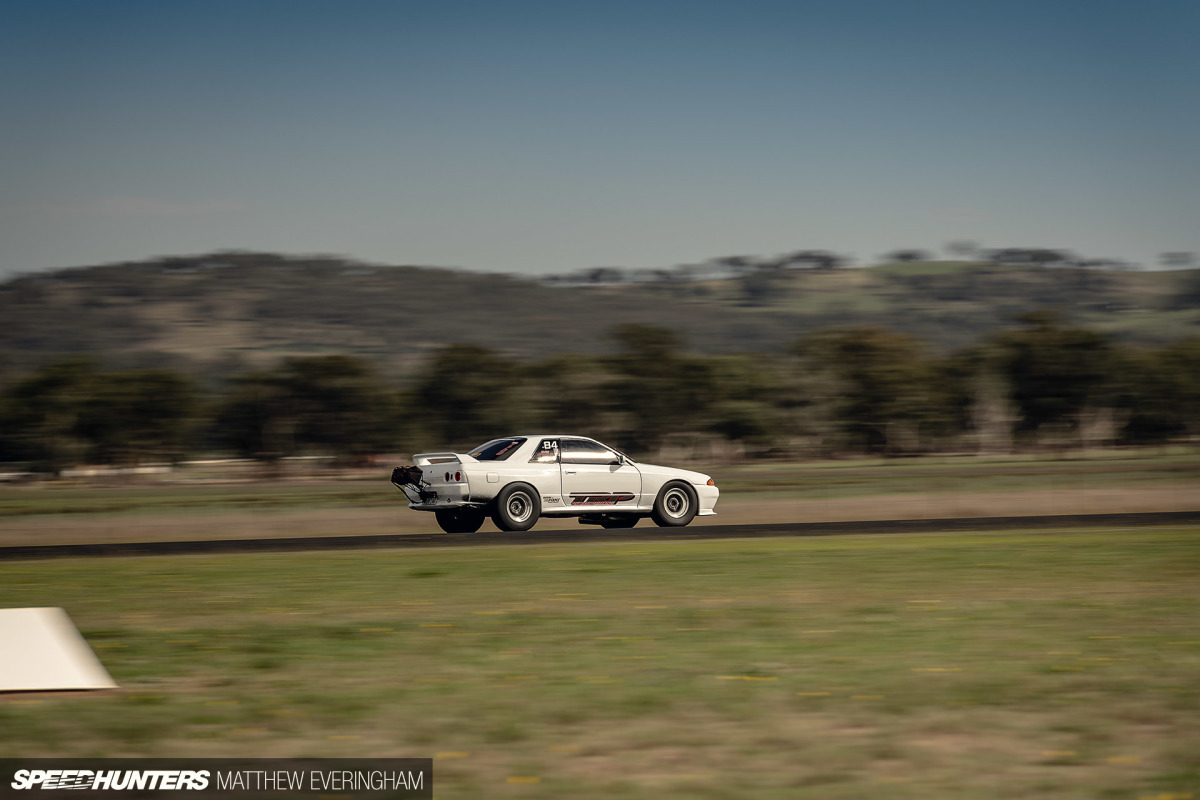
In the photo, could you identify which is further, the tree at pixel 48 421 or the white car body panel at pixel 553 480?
the tree at pixel 48 421

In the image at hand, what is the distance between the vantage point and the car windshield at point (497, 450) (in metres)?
20.4

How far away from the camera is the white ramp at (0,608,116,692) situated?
24.7 ft

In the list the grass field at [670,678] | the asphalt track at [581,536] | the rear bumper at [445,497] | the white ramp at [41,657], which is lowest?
the asphalt track at [581,536]

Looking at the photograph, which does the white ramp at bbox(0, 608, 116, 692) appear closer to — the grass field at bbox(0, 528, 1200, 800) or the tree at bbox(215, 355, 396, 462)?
the grass field at bbox(0, 528, 1200, 800)

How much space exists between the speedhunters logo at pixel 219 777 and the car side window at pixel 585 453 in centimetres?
1512

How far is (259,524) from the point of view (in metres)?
28.8

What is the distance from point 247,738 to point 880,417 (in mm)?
84327

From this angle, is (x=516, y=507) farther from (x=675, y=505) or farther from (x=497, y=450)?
(x=675, y=505)

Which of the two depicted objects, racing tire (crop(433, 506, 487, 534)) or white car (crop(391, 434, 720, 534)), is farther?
racing tire (crop(433, 506, 487, 534))

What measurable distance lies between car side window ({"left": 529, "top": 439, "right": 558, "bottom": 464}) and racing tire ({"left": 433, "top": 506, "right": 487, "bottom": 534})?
4.45ft

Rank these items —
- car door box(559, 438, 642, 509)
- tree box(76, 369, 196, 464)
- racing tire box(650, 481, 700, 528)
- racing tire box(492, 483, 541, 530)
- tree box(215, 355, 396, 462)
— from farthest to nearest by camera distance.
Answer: tree box(215, 355, 396, 462)
tree box(76, 369, 196, 464)
racing tire box(650, 481, 700, 528)
car door box(559, 438, 642, 509)
racing tire box(492, 483, 541, 530)

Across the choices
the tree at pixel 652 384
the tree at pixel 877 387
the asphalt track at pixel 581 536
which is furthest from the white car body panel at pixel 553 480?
the tree at pixel 877 387

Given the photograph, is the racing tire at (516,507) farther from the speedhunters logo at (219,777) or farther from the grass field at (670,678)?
the speedhunters logo at (219,777)

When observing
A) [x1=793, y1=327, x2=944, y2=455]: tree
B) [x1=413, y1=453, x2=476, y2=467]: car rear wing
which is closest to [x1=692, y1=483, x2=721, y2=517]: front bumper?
[x1=413, y1=453, x2=476, y2=467]: car rear wing
